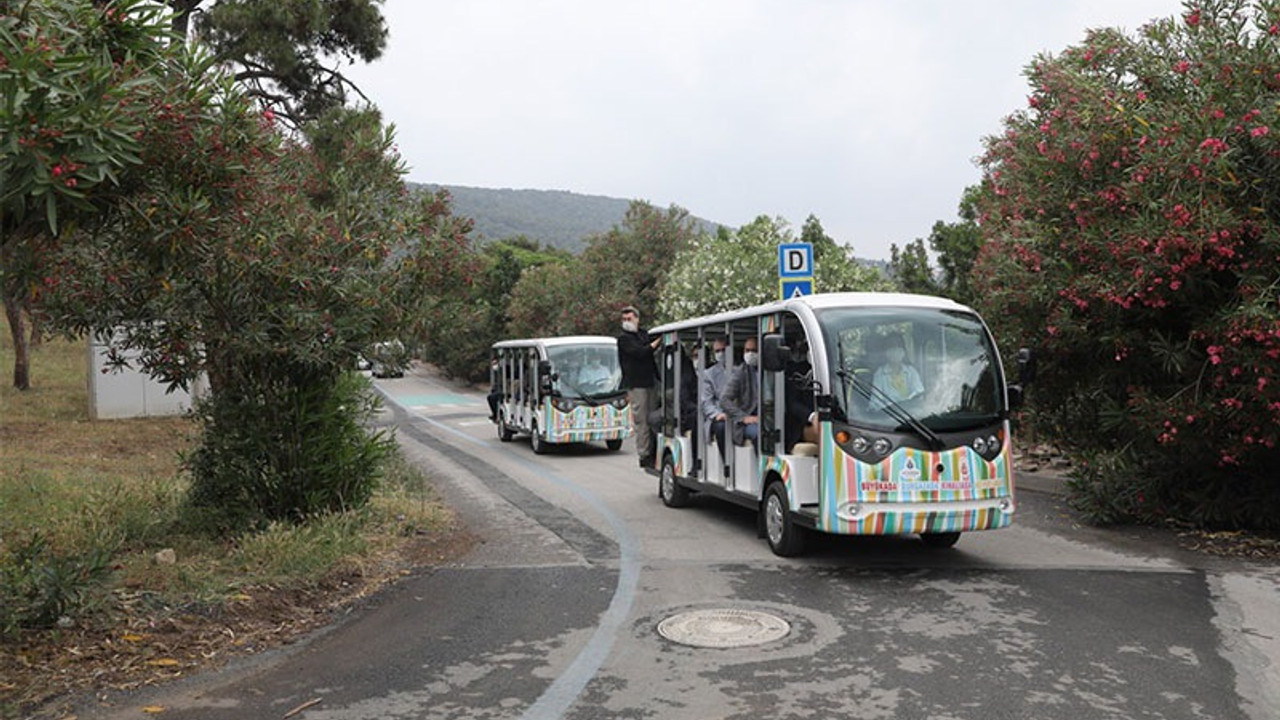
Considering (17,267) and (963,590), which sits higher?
(17,267)

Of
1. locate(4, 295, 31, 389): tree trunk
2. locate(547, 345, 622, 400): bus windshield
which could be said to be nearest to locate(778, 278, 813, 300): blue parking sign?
locate(547, 345, 622, 400): bus windshield

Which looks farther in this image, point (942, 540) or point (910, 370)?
point (942, 540)

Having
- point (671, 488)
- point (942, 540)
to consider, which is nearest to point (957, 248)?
point (671, 488)

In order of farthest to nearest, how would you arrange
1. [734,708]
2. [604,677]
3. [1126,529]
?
[1126,529]
[604,677]
[734,708]

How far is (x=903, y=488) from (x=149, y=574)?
5843 mm

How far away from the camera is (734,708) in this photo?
5.29 meters

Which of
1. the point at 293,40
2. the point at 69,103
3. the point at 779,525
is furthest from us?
the point at 293,40

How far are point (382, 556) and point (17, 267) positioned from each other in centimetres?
394

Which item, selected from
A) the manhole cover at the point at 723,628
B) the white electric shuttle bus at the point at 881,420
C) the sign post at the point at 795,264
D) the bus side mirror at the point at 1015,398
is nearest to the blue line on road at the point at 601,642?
the manhole cover at the point at 723,628

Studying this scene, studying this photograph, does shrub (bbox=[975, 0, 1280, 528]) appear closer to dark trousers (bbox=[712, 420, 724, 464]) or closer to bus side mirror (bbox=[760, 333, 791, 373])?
bus side mirror (bbox=[760, 333, 791, 373])

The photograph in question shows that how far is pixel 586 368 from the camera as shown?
2134cm

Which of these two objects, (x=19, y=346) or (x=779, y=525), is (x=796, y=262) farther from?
(x=19, y=346)

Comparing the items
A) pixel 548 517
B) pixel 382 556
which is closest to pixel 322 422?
pixel 382 556

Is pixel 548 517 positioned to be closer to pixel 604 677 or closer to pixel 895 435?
pixel 895 435
